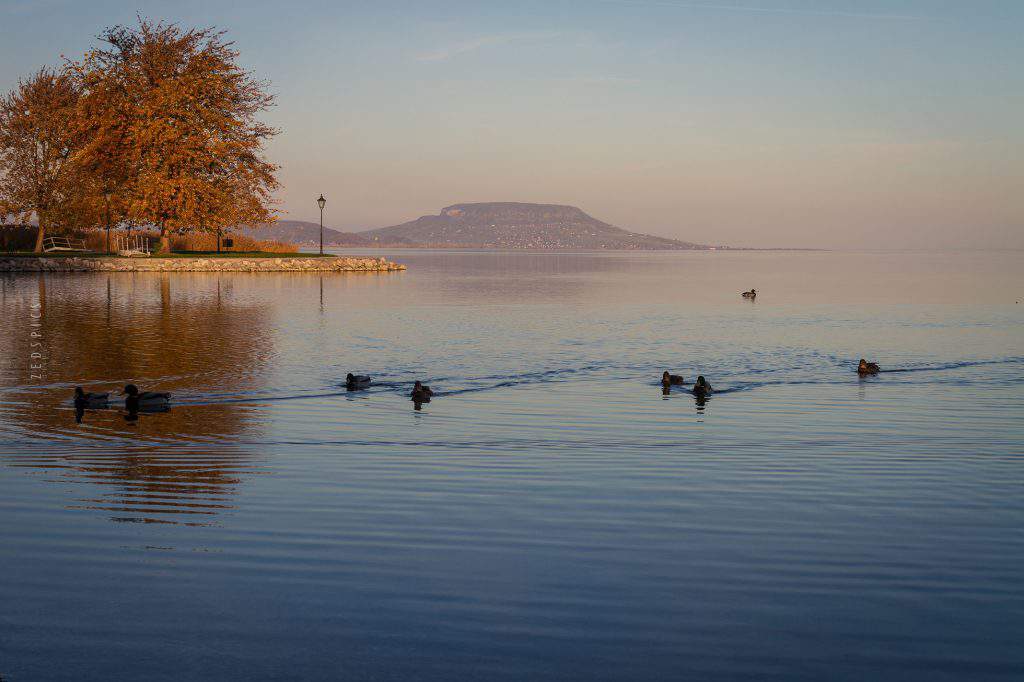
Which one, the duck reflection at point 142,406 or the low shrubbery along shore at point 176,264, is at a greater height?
the low shrubbery along shore at point 176,264

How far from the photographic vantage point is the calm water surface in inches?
253

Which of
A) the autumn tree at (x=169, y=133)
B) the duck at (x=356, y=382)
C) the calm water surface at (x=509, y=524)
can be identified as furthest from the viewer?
the autumn tree at (x=169, y=133)

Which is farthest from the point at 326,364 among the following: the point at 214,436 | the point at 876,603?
the point at 876,603

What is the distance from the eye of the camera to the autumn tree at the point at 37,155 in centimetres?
7438

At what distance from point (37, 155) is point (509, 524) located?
78.8 m

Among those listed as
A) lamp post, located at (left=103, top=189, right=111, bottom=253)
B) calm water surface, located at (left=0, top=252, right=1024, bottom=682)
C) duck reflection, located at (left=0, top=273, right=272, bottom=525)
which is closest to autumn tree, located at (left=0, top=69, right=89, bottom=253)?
lamp post, located at (left=103, top=189, right=111, bottom=253)

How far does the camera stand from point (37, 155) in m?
75.9

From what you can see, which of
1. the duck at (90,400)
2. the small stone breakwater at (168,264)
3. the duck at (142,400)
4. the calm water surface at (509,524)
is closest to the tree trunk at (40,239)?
the small stone breakwater at (168,264)

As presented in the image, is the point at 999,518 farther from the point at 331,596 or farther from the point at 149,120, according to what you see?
the point at 149,120

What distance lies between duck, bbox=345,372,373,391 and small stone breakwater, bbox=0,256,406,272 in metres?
57.1

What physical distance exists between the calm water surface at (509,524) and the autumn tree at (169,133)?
157 ft

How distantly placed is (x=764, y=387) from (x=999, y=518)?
11224 mm

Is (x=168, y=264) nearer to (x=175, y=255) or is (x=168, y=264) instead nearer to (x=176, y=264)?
(x=176, y=264)

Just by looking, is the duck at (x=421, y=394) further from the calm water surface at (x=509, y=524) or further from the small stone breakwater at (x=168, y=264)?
the small stone breakwater at (x=168, y=264)
